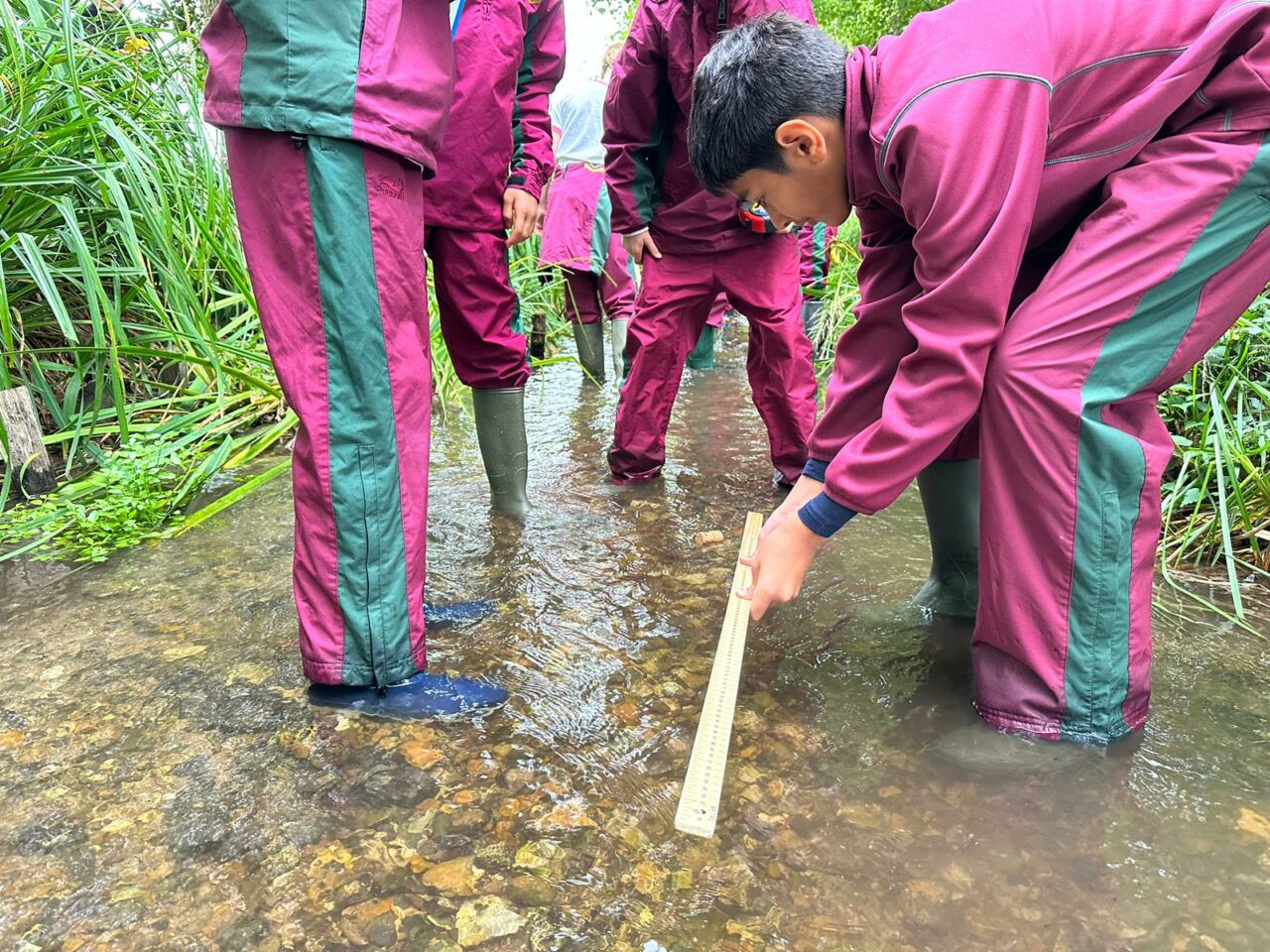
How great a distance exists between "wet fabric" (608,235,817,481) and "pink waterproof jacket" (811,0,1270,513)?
1233 millimetres

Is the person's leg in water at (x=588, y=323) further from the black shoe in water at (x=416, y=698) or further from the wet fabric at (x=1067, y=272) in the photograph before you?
the wet fabric at (x=1067, y=272)

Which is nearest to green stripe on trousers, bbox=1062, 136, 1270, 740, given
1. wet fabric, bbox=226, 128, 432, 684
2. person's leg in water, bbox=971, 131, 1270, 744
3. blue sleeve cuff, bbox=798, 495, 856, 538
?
person's leg in water, bbox=971, 131, 1270, 744

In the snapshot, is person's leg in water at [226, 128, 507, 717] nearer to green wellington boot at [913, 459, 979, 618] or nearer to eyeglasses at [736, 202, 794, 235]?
green wellington boot at [913, 459, 979, 618]

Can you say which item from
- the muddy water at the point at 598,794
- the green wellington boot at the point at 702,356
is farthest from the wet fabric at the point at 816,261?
the muddy water at the point at 598,794

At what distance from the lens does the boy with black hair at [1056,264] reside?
117 centimetres

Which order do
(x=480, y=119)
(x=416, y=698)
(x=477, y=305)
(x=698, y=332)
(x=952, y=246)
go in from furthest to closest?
(x=698, y=332) → (x=477, y=305) → (x=480, y=119) → (x=416, y=698) → (x=952, y=246)

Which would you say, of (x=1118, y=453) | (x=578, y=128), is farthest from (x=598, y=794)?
(x=578, y=128)

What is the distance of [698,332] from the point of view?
109 inches

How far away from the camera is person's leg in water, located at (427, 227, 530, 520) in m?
2.06

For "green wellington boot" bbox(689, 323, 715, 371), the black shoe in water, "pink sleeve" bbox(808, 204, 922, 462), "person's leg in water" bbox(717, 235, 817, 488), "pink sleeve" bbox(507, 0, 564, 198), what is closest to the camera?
the black shoe in water

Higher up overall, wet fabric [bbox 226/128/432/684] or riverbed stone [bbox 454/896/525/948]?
wet fabric [bbox 226/128/432/684]

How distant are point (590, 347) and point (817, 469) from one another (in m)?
2.98

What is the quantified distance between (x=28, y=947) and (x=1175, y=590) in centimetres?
213

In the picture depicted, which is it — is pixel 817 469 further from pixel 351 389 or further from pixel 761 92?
→ pixel 351 389
